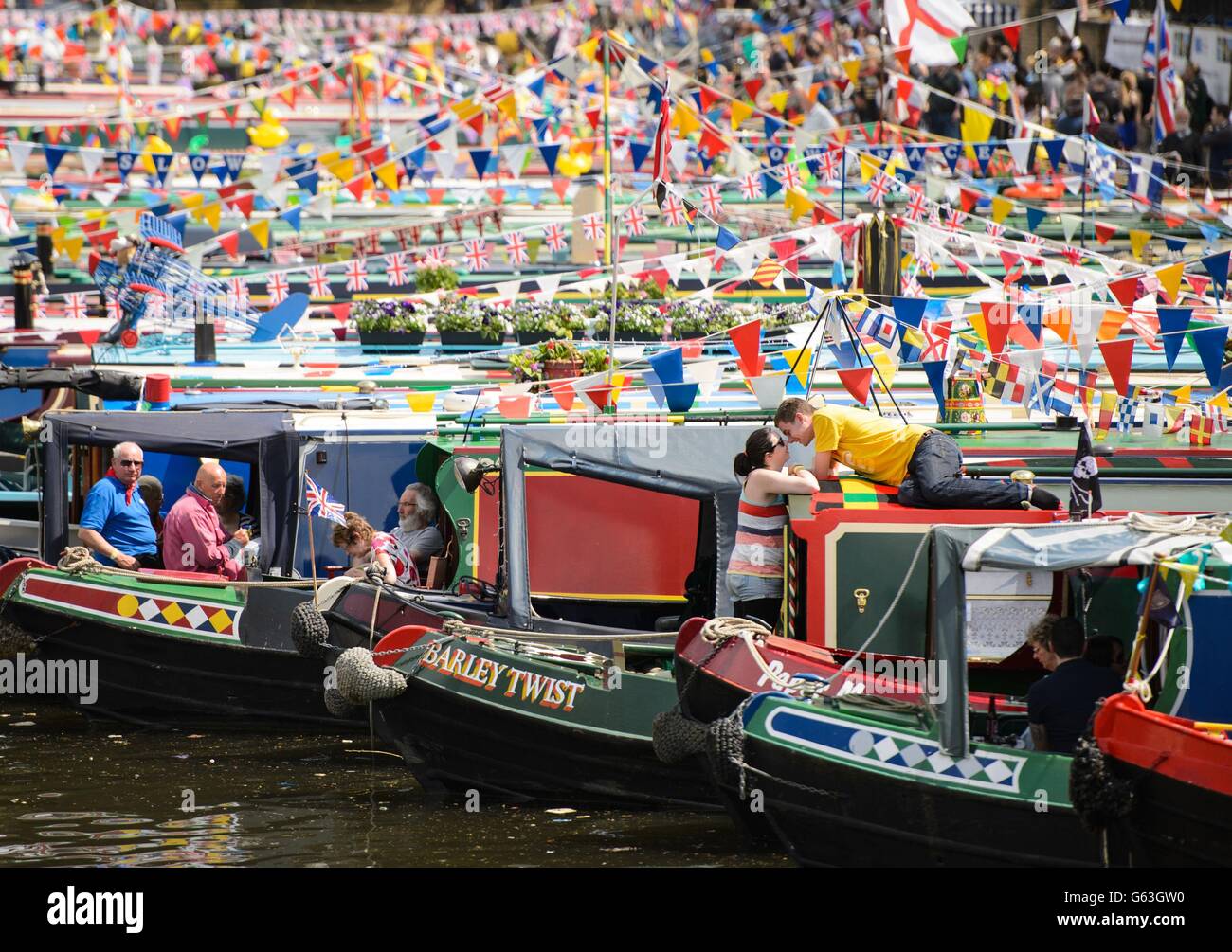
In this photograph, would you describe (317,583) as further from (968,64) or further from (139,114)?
(139,114)

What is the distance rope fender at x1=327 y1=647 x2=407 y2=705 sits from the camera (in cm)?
1198

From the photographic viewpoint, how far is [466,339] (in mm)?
20734

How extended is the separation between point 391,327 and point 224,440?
7.30 meters

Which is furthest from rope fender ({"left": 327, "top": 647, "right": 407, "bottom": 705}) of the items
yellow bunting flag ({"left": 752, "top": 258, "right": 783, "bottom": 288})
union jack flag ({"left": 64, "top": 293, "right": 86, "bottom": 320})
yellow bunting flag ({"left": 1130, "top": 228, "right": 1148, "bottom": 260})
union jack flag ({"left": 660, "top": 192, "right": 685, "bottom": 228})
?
union jack flag ({"left": 64, "top": 293, "right": 86, "bottom": 320})

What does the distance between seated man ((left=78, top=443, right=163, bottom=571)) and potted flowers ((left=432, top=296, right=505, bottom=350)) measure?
6381 millimetres

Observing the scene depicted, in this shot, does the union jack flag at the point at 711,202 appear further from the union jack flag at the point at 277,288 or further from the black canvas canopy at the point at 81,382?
the black canvas canopy at the point at 81,382

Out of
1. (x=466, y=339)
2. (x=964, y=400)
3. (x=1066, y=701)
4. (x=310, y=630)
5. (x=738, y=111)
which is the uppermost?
(x=738, y=111)

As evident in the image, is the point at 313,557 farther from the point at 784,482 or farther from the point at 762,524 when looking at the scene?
the point at 784,482

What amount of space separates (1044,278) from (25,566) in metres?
12.8

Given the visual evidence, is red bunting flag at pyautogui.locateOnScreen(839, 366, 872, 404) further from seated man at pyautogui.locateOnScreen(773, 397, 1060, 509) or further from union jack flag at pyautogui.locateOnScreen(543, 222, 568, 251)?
union jack flag at pyautogui.locateOnScreen(543, 222, 568, 251)

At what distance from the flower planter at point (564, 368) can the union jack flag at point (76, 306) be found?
10347 mm

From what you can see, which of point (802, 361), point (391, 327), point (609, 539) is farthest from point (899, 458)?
point (391, 327)
